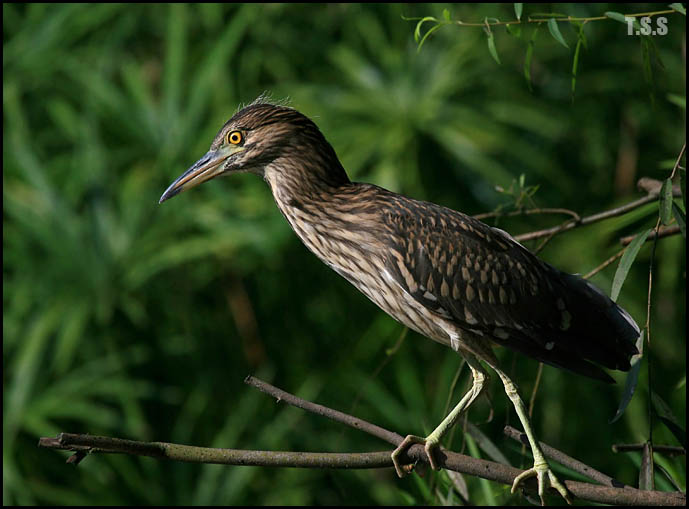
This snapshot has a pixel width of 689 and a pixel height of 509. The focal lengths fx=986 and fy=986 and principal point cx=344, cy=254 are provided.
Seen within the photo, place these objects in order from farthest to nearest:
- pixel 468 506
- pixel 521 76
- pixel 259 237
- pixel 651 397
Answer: pixel 521 76
pixel 259 237
pixel 468 506
pixel 651 397

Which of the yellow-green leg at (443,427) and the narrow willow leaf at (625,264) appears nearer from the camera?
the narrow willow leaf at (625,264)

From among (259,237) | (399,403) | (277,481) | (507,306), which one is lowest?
(277,481)

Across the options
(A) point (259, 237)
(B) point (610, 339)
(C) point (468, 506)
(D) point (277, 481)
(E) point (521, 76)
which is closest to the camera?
(B) point (610, 339)

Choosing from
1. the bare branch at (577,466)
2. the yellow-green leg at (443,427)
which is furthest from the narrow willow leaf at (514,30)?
the bare branch at (577,466)

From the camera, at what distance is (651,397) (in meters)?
2.42

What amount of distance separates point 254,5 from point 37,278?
2064mm

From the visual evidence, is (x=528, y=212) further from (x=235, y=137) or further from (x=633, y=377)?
(x=235, y=137)

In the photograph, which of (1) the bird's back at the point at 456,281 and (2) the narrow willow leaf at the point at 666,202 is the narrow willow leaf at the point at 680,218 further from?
(1) the bird's back at the point at 456,281

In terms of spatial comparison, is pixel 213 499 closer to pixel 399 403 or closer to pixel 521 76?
pixel 399 403

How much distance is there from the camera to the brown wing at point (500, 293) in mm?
2684

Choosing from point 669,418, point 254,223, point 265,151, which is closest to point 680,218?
point 669,418

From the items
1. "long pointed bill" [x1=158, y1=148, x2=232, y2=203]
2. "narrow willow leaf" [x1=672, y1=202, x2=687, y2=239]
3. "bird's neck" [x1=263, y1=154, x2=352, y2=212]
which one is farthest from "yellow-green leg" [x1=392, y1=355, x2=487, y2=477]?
"long pointed bill" [x1=158, y1=148, x2=232, y2=203]

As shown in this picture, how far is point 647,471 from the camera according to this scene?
2449 mm

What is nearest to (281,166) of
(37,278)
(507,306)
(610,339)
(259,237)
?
(507,306)
